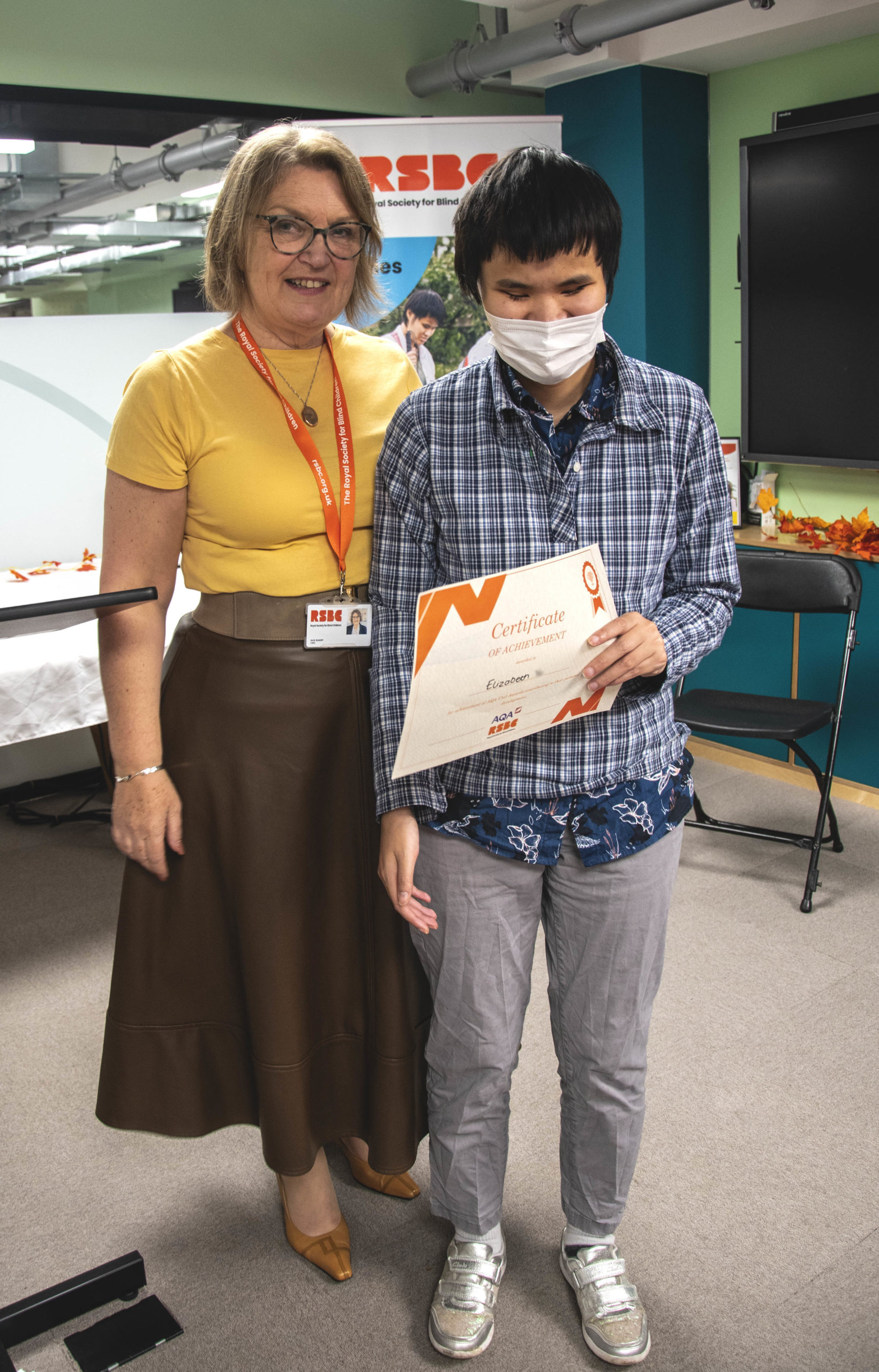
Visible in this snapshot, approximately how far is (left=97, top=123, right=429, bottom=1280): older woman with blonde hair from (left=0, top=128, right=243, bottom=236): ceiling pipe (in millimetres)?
3024

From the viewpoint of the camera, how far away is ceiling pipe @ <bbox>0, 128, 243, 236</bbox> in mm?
4184

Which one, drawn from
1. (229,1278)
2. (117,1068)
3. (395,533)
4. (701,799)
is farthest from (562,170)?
(701,799)

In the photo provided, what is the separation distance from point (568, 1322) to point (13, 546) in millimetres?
3528

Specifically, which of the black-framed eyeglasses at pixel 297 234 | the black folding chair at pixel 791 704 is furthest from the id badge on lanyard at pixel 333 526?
the black folding chair at pixel 791 704

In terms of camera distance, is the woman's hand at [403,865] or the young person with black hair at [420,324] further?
the young person with black hair at [420,324]

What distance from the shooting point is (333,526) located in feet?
5.06

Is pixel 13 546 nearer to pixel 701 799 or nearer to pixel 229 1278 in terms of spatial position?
pixel 701 799

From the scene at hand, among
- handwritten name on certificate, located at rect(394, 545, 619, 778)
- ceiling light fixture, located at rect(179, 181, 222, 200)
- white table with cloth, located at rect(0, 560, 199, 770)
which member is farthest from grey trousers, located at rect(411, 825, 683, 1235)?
ceiling light fixture, located at rect(179, 181, 222, 200)

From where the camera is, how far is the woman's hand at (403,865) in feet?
4.87

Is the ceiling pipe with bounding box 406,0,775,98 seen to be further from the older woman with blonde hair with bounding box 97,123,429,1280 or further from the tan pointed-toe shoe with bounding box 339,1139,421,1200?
the tan pointed-toe shoe with bounding box 339,1139,421,1200

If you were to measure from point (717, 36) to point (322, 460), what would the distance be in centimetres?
338

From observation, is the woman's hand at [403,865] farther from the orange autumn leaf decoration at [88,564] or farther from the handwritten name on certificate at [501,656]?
the orange autumn leaf decoration at [88,564]

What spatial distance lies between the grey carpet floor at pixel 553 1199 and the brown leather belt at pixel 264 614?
3.79ft

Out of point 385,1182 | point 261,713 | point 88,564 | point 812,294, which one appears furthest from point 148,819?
point 812,294
